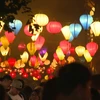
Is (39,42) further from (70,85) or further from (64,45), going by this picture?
(70,85)

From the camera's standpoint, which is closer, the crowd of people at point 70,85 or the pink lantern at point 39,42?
the crowd of people at point 70,85

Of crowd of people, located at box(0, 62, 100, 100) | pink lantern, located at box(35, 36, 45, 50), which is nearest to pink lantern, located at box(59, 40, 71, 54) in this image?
pink lantern, located at box(35, 36, 45, 50)

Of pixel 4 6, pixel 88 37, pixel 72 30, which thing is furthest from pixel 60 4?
pixel 4 6

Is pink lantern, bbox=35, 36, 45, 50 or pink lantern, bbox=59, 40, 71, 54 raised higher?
pink lantern, bbox=35, 36, 45, 50

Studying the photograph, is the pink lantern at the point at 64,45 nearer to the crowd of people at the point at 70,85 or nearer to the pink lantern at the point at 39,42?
the pink lantern at the point at 39,42

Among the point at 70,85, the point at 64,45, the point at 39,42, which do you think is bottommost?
the point at 64,45

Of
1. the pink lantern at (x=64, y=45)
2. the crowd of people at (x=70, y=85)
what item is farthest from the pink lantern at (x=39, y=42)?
the crowd of people at (x=70, y=85)

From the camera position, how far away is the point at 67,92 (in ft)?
7.82

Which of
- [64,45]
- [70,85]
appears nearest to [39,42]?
[64,45]

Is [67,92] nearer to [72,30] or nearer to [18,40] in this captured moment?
[72,30]

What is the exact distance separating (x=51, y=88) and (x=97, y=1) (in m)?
13.4

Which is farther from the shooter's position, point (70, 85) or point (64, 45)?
point (64, 45)

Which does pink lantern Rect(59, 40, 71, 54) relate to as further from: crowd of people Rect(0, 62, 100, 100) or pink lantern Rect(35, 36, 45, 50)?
crowd of people Rect(0, 62, 100, 100)

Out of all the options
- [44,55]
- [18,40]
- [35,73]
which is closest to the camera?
[44,55]
